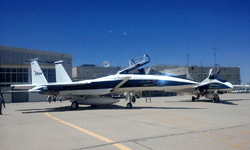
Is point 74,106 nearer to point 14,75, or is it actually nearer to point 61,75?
point 61,75

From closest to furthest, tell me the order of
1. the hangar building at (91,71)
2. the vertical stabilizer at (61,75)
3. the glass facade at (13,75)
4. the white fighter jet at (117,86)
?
the white fighter jet at (117,86) → the vertical stabilizer at (61,75) → the glass facade at (13,75) → the hangar building at (91,71)

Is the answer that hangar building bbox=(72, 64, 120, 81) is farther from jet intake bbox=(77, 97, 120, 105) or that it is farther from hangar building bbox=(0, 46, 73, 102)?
jet intake bbox=(77, 97, 120, 105)

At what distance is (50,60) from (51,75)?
2793mm

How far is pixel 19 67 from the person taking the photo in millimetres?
33344

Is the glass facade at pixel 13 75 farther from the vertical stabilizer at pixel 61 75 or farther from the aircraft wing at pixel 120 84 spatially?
the aircraft wing at pixel 120 84

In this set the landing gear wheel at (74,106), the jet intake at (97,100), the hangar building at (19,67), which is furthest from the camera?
the hangar building at (19,67)

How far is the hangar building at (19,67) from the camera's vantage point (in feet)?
104

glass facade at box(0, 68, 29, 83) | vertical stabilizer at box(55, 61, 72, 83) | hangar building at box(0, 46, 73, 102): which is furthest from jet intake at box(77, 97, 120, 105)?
glass facade at box(0, 68, 29, 83)

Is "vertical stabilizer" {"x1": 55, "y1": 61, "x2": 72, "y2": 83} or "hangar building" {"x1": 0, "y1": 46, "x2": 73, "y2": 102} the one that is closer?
"vertical stabilizer" {"x1": 55, "y1": 61, "x2": 72, "y2": 83}

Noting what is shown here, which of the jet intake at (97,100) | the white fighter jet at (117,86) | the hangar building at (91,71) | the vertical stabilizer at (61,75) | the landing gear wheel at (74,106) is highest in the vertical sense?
the hangar building at (91,71)

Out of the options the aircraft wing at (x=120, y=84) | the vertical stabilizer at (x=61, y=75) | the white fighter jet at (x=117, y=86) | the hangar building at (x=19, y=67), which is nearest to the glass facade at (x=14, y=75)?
the hangar building at (x=19, y=67)

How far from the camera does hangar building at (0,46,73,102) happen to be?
31.7 metres

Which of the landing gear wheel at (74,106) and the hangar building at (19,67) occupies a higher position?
the hangar building at (19,67)

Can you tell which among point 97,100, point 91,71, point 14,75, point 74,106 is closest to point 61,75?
point 74,106
